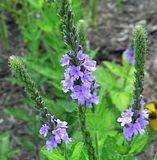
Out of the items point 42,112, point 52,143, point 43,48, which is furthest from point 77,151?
point 43,48

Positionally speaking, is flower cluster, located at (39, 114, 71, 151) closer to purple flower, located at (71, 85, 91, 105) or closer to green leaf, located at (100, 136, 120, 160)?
purple flower, located at (71, 85, 91, 105)

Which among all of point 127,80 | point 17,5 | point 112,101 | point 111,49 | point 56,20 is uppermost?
point 17,5

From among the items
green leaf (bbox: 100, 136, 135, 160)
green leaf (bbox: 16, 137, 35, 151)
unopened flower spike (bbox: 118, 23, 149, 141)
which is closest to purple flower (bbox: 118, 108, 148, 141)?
unopened flower spike (bbox: 118, 23, 149, 141)

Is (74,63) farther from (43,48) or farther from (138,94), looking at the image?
(43,48)

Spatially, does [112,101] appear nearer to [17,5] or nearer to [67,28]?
[67,28]

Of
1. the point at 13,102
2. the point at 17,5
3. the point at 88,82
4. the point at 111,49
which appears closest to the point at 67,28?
the point at 88,82

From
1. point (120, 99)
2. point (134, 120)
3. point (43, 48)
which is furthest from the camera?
point (43, 48)

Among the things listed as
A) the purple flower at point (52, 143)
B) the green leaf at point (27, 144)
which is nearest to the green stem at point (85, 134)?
the purple flower at point (52, 143)
